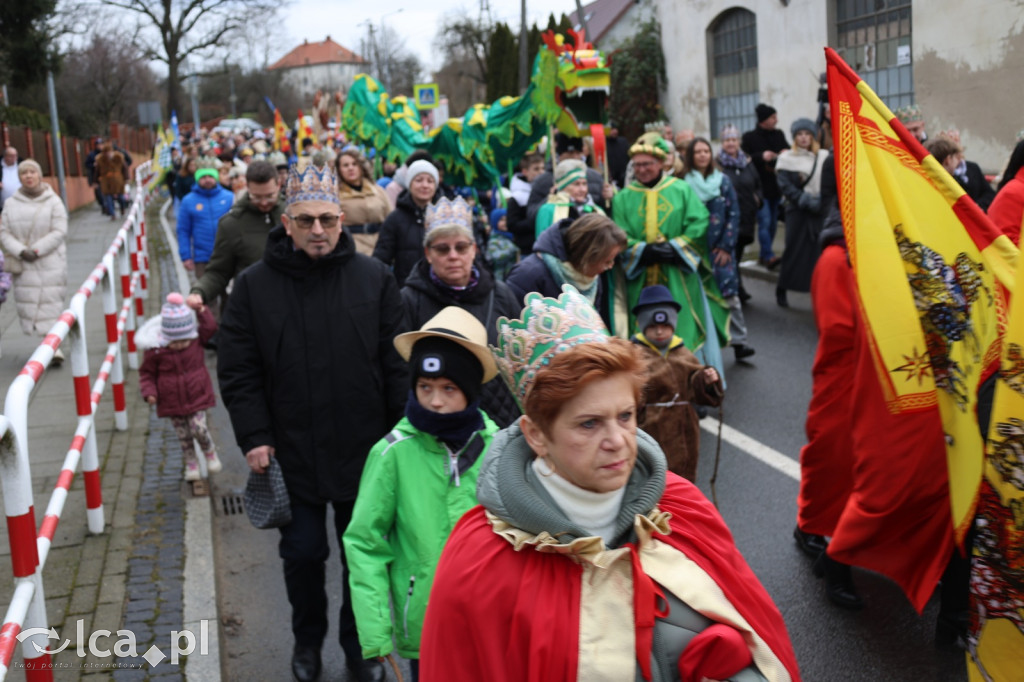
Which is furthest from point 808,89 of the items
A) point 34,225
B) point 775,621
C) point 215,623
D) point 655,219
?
point 775,621

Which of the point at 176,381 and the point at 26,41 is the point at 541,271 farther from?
the point at 26,41

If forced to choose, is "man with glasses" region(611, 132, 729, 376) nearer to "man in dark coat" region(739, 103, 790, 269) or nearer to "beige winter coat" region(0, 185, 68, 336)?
"beige winter coat" region(0, 185, 68, 336)

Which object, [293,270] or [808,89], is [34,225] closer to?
[293,270]

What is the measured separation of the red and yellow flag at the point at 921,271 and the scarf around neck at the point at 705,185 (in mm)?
5705

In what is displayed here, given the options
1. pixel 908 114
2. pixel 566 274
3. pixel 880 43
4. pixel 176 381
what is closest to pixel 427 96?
pixel 880 43

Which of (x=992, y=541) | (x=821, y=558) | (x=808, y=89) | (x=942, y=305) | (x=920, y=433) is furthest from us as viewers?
(x=808, y=89)

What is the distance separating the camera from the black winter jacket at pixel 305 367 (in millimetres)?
4371

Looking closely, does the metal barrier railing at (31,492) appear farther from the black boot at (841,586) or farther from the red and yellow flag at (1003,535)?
the black boot at (841,586)

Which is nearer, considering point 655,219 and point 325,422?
point 325,422

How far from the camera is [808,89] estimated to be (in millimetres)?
18094

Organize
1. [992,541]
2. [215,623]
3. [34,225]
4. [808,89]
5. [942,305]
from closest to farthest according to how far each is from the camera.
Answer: [992,541] < [942,305] < [215,623] < [34,225] < [808,89]

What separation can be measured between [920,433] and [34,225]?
8.26 m

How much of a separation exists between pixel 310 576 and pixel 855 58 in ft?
47.9

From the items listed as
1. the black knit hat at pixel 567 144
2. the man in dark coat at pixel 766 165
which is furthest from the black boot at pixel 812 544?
the man in dark coat at pixel 766 165
